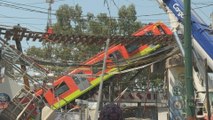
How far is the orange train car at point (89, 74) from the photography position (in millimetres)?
24172

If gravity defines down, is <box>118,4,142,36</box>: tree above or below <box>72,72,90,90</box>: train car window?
above

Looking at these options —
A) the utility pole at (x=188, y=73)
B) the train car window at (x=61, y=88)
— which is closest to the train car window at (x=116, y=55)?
the train car window at (x=61, y=88)

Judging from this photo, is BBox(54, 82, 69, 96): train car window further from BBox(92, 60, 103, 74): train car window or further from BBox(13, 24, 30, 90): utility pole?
BBox(13, 24, 30, 90): utility pole

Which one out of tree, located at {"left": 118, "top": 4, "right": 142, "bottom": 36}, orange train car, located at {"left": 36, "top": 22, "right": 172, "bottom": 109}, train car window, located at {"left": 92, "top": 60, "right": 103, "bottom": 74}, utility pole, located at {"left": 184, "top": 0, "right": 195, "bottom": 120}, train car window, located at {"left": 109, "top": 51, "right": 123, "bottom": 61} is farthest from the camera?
tree, located at {"left": 118, "top": 4, "right": 142, "bottom": 36}

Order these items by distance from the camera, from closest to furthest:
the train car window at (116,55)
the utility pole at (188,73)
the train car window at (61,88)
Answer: the utility pole at (188,73) → the train car window at (116,55) → the train car window at (61,88)

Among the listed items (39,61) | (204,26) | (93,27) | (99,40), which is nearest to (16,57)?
(39,61)

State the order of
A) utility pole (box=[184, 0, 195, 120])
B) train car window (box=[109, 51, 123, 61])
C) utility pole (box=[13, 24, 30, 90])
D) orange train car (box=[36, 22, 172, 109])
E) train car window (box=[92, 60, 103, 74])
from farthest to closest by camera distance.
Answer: train car window (box=[109, 51, 123, 61])
orange train car (box=[36, 22, 172, 109])
train car window (box=[92, 60, 103, 74])
utility pole (box=[13, 24, 30, 90])
utility pole (box=[184, 0, 195, 120])

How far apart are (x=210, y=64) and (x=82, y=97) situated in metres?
10.9

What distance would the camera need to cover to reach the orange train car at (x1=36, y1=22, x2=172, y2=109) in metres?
24.2

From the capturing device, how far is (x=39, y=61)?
1978cm

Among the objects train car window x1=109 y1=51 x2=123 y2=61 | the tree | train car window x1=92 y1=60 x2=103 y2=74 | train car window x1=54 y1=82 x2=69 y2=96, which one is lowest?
train car window x1=54 y1=82 x2=69 y2=96

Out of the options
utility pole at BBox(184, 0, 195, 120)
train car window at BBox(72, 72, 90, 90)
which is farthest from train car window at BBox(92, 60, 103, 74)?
utility pole at BBox(184, 0, 195, 120)

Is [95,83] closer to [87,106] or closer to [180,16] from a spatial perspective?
[87,106]

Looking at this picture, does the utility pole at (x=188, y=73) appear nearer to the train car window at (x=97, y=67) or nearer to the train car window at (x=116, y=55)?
the train car window at (x=97, y=67)
